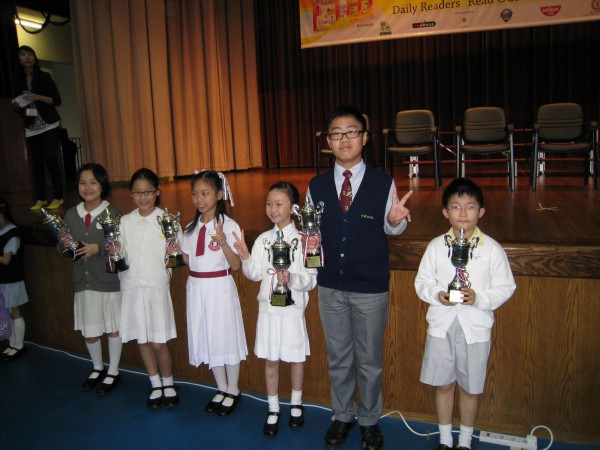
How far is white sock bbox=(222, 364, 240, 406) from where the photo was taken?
3.00 meters

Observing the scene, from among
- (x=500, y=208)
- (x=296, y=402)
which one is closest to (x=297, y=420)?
(x=296, y=402)

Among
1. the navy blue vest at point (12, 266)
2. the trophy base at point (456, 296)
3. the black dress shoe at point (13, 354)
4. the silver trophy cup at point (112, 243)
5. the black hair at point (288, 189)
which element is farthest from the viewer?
the black dress shoe at point (13, 354)

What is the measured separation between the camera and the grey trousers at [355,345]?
2.48 m

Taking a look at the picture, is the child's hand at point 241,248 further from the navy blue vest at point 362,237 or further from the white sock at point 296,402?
the white sock at point 296,402

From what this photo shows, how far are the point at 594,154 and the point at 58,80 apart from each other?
1092 cm

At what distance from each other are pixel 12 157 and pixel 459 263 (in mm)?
5670

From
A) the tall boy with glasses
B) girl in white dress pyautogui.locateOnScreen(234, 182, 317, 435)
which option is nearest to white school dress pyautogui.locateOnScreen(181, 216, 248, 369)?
girl in white dress pyautogui.locateOnScreen(234, 182, 317, 435)

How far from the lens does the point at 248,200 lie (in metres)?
5.13

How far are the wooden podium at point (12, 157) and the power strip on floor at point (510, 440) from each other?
211 inches

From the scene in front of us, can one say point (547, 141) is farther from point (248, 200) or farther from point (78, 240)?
point (78, 240)

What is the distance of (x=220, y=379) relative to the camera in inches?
120

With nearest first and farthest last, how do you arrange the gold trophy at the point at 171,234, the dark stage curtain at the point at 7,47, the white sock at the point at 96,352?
the gold trophy at the point at 171,234, the white sock at the point at 96,352, the dark stage curtain at the point at 7,47

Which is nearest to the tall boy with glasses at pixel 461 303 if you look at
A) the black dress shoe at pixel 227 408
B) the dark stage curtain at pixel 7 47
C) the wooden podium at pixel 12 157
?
the black dress shoe at pixel 227 408

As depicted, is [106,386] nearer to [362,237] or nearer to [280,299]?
[280,299]
